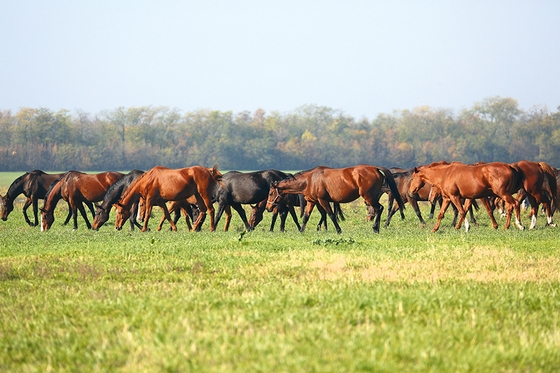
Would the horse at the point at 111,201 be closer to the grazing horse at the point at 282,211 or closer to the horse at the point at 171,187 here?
the horse at the point at 171,187

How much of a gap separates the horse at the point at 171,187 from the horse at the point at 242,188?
18.2 inches

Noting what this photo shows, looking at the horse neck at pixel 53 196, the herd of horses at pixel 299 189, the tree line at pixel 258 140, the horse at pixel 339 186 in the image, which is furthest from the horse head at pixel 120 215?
the tree line at pixel 258 140

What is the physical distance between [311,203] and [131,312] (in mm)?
14155

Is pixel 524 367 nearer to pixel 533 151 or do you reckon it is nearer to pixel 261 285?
pixel 261 285

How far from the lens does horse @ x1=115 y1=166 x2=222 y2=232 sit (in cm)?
2202

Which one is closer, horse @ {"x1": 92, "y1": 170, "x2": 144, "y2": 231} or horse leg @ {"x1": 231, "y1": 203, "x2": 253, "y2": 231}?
horse leg @ {"x1": 231, "y1": 203, "x2": 253, "y2": 231}

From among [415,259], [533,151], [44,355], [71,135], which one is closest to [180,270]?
[415,259]

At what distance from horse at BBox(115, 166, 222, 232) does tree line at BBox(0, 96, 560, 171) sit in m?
86.7

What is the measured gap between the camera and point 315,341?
652cm

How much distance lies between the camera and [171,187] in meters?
22.0

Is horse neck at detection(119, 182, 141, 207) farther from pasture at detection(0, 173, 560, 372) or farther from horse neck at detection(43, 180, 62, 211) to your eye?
pasture at detection(0, 173, 560, 372)

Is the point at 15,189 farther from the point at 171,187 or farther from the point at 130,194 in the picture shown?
the point at 171,187

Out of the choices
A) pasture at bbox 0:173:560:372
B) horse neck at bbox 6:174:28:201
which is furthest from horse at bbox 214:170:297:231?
horse neck at bbox 6:174:28:201

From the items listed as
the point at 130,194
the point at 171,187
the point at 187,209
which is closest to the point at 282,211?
the point at 171,187
